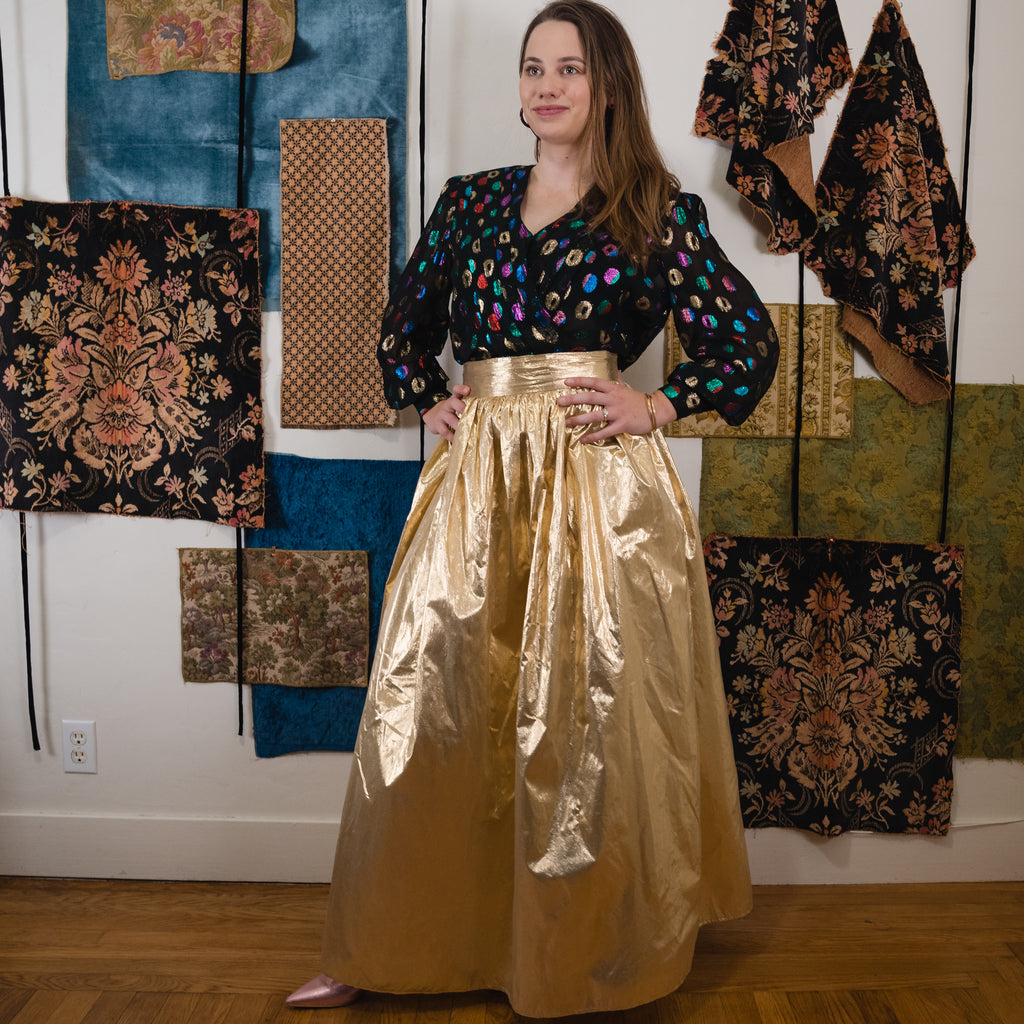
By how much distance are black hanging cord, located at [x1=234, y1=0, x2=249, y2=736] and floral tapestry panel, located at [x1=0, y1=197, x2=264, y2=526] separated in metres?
0.05

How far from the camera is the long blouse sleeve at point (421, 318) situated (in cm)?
150

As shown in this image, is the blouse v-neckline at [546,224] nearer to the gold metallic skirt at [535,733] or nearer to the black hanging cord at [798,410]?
the gold metallic skirt at [535,733]

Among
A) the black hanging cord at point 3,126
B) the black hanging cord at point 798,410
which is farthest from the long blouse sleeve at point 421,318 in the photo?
the black hanging cord at point 3,126

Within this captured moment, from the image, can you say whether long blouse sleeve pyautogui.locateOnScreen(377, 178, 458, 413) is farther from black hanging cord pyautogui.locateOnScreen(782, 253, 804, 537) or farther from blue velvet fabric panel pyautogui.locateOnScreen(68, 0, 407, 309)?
black hanging cord pyautogui.locateOnScreen(782, 253, 804, 537)

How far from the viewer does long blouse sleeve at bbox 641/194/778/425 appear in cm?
134

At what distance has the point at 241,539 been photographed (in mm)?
1820

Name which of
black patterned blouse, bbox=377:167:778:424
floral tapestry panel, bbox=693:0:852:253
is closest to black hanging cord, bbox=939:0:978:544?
floral tapestry panel, bbox=693:0:852:253

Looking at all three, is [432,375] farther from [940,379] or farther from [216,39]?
[940,379]

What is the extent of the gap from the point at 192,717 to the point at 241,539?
399mm

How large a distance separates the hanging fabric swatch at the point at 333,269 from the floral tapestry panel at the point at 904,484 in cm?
73

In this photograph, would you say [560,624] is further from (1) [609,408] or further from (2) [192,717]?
(2) [192,717]

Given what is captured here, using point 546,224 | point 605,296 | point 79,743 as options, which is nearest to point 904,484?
point 605,296

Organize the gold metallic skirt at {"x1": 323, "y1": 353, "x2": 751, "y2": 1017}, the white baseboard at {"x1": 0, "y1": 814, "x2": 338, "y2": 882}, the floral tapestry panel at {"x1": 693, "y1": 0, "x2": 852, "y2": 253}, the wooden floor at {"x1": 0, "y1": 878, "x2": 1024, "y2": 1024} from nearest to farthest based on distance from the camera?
1. the gold metallic skirt at {"x1": 323, "y1": 353, "x2": 751, "y2": 1017}
2. the wooden floor at {"x1": 0, "y1": 878, "x2": 1024, "y2": 1024}
3. the floral tapestry panel at {"x1": 693, "y1": 0, "x2": 852, "y2": 253}
4. the white baseboard at {"x1": 0, "y1": 814, "x2": 338, "y2": 882}

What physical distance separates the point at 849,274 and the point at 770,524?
52 cm
